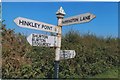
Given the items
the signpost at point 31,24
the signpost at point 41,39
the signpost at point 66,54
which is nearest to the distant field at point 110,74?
the signpost at point 66,54

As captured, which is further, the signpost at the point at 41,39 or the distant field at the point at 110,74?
the distant field at the point at 110,74

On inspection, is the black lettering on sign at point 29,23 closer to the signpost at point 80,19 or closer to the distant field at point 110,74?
the signpost at point 80,19

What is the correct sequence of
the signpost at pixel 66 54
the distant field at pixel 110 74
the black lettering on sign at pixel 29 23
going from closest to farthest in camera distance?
the black lettering on sign at pixel 29 23 < the signpost at pixel 66 54 < the distant field at pixel 110 74

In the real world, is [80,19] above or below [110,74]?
above

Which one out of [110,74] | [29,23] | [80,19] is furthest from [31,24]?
[110,74]

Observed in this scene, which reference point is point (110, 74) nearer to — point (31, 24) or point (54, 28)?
point (54, 28)

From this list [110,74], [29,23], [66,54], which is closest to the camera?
[29,23]

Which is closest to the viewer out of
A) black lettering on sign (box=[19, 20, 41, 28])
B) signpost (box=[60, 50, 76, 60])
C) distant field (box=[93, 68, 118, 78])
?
black lettering on sign (box=[19, 20, 41, 28])

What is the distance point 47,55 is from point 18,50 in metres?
0.52

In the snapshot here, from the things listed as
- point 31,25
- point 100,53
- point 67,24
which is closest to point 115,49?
point 100,53

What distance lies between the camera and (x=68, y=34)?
15.3ft

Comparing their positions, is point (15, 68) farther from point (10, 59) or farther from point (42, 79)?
point (42, 79)

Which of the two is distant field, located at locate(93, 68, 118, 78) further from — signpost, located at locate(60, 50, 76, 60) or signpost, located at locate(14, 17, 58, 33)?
signpost, located at locate(14, 17, 58, 33)

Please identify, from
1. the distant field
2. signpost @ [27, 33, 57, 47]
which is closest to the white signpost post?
signpost @ [27, 33, 57, 47]
